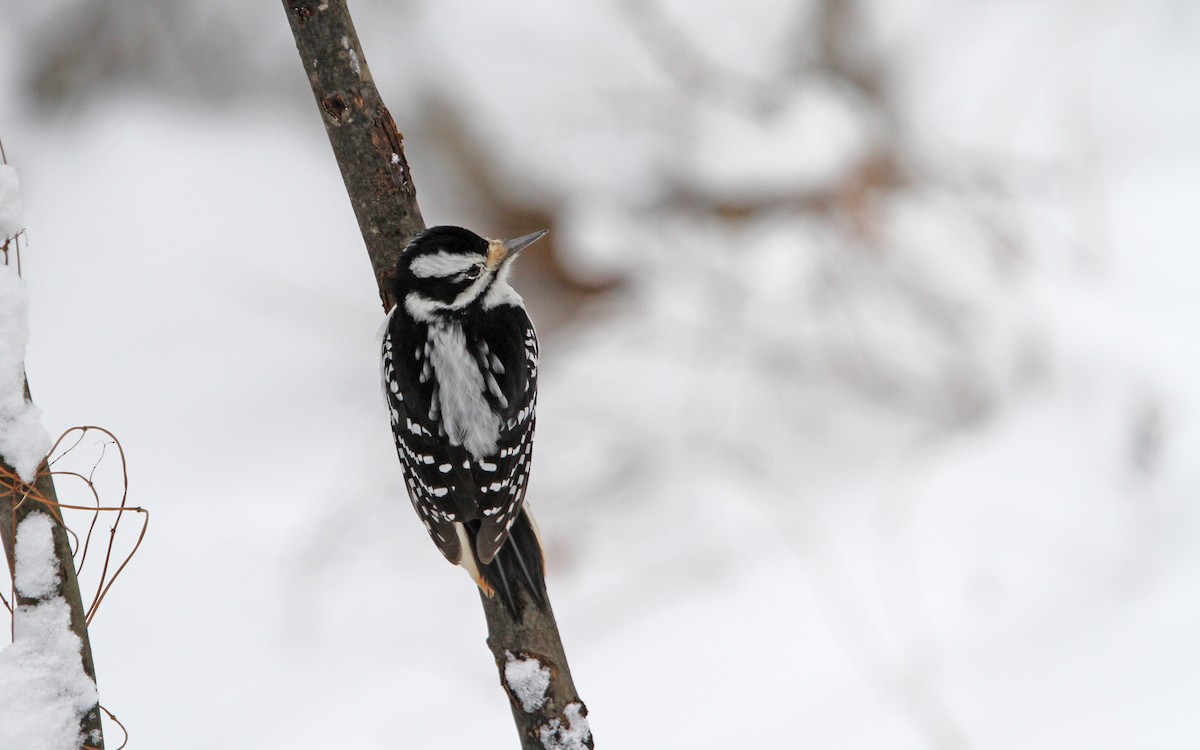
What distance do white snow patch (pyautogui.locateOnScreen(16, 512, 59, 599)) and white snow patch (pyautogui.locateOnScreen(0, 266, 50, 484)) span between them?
0.08 m

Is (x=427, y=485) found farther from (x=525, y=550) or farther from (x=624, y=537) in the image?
(x=624, y=537)

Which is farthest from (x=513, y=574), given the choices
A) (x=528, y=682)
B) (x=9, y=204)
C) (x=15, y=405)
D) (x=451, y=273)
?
(x=9, y=204)

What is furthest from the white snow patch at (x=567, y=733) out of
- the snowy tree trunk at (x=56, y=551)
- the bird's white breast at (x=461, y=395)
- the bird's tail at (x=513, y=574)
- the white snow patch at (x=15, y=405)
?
the white snow patch at (x=15, y=405)

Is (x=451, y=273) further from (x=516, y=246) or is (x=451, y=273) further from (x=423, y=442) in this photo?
(x=423, y=442)

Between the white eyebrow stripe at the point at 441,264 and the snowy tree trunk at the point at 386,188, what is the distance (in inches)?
4.1

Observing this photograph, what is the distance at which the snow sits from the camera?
1410 mm

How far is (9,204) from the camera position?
149 centimetres

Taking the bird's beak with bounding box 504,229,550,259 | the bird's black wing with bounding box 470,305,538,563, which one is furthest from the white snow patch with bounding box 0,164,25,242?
the bird's beak with bounding box 504,229,550,259

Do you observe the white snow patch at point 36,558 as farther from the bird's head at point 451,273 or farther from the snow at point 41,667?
the bird's head at point 451,273

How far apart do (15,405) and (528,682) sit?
1096 millimetres

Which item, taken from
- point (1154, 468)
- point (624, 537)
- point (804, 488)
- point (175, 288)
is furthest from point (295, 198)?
point (1154, 468)

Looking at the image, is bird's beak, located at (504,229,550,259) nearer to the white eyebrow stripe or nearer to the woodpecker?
the woodpecker

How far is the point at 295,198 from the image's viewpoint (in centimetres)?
497

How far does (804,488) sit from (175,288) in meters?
3.32
